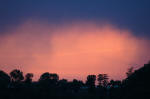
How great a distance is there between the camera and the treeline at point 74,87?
65.1 metres

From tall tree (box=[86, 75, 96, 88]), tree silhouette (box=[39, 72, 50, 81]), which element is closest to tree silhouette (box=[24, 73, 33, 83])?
tree silhouette (box=[39, 72, 50, 81])

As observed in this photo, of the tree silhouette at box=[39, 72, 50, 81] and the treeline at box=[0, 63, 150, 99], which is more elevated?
the tree silhouette at box=[39, 72, 50, 81]

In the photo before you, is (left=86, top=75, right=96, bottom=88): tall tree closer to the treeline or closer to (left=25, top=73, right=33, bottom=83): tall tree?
the treeline


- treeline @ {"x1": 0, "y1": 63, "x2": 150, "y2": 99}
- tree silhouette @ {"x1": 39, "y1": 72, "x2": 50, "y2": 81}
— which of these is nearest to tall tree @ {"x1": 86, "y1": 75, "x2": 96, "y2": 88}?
treeline @ {"x1": 0, "y1": 63, "x2": 150, "y2": 99}

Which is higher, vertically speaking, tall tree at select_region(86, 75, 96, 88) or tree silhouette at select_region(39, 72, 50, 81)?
tree silhouette at select_region(39, 72, 50, 81)

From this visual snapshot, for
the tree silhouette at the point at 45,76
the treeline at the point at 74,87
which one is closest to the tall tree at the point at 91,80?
the treeline at the point at 74,87

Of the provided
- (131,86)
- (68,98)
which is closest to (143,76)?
(131,86)

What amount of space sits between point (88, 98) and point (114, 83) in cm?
3036

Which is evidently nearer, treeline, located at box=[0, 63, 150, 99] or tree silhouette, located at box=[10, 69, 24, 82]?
treeline, located at box=[0, 63, 150, 99]

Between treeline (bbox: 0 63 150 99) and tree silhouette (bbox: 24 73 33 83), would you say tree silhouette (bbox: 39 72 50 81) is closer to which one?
treeline (bbox: 0 63 150 99)

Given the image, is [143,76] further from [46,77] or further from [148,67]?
[46,77]

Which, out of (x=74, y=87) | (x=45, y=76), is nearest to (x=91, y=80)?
(x=74, y=87)

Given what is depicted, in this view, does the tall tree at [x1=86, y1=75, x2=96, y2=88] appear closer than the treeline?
No

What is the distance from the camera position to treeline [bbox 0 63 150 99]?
65.1 meters
